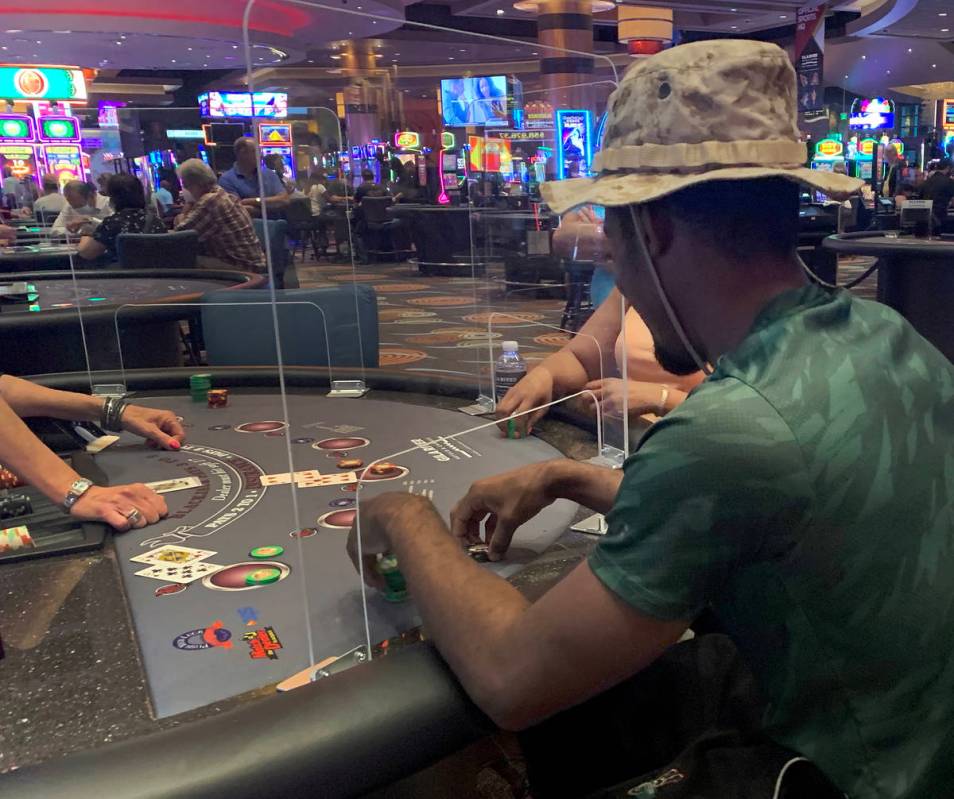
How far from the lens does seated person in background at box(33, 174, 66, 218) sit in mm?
5357

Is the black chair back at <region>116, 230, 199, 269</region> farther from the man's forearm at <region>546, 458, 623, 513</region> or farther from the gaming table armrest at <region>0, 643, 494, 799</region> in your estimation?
the gaming table armrest at <region>0, 643, 494, 799</region>

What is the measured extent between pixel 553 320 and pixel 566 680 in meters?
1.18

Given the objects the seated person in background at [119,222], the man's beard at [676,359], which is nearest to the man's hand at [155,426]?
the man's beard at [676,359]

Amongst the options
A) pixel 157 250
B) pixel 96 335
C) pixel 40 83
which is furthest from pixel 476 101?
pixel 40 83

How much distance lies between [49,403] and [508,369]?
0.96 meters

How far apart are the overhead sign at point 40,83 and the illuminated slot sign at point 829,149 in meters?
11.5

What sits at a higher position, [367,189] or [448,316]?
[367,189]

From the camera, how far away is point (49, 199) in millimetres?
5758

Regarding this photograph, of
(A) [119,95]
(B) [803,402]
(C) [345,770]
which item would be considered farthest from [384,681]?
(A) [119,95]

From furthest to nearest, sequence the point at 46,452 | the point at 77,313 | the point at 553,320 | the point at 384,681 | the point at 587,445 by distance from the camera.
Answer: the point at 77,313 → the point at 553,320 → the point at 587,445 → the point at 46,452 → the point at 384,681

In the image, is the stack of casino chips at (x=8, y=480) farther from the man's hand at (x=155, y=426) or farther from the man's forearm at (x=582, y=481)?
the man's forearm at (x=582, y=481)

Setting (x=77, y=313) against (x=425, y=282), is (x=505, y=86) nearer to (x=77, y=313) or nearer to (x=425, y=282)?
(x=425, y=282)

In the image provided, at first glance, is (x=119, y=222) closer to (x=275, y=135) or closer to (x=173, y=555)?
(x=275, y=135)

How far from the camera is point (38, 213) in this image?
6.39 m
